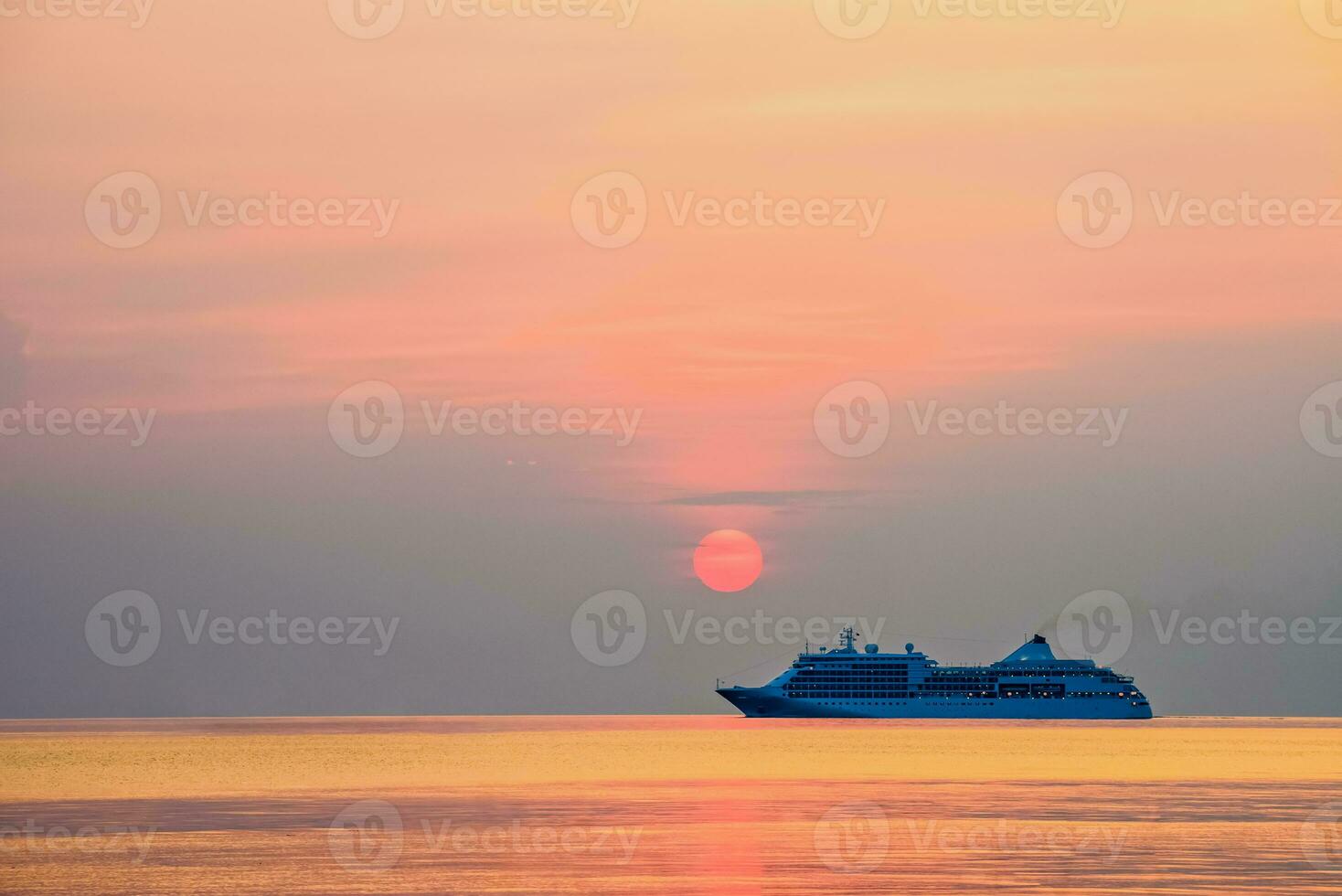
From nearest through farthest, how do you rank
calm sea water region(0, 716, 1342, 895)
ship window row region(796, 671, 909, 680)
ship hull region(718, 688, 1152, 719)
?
calm sea water region(0, 716, 1342, 895) < ship hull region(718, 688, 1152, 719) < ship window row region(796, 671, 909, 680)

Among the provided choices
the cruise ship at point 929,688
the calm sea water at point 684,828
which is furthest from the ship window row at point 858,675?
the calm sea water at point 684,828

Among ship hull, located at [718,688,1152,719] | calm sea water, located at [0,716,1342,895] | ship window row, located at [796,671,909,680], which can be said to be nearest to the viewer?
calm sea water, located at [0,716,1342,895]

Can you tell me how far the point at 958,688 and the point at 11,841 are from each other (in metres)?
138

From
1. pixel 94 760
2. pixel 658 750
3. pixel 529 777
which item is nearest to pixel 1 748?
pixel 94 760

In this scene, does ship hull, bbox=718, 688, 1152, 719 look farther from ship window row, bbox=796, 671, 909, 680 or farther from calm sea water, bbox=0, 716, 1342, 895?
calm sea water, bbox=0, 716, 1342, 895

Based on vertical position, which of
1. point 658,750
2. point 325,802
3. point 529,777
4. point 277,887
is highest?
point 658,750

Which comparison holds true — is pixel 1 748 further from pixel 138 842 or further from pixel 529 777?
pixel 138 842

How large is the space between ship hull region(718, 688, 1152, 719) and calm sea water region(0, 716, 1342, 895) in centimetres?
7226

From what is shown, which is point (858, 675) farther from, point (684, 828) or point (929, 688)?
point (684, 828)

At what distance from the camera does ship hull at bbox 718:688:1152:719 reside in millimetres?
176875

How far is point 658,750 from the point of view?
140375 mm

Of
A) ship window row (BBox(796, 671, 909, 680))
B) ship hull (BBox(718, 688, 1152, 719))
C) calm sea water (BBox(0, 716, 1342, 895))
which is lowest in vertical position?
calm sea water (BBox(0, 716, 1342, 895))

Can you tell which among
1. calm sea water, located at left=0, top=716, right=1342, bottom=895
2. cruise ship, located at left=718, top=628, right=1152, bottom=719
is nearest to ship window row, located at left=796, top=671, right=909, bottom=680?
cruise ship, located at left=718, top=628, right=1152, bottom=719

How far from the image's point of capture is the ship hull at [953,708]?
176875 millimetres
